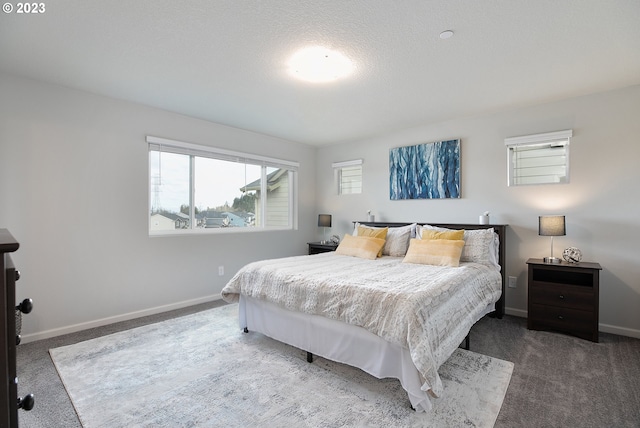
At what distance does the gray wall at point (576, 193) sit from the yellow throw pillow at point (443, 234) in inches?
26.4

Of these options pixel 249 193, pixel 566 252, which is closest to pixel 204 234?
pixel 249 193

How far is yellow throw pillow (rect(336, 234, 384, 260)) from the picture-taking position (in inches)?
144

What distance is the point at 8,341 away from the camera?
719 mm

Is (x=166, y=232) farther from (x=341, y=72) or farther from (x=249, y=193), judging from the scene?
(x=341, y=72)

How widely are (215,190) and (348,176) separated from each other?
7.20ft

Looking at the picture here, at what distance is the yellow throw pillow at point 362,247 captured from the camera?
3656 millimetres

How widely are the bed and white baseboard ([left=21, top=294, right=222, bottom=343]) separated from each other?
1187mm

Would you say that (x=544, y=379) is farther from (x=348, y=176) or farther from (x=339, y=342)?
(x=348, y=176)

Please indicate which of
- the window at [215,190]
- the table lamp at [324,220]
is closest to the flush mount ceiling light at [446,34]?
the window at [215,190]

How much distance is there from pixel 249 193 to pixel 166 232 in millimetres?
1347

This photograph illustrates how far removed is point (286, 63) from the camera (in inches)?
100.0

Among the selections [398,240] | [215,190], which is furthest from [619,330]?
[215,190]

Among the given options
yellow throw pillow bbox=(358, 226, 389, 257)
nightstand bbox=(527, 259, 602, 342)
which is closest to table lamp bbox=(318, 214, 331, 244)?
yellow throw pillow bbox=(358, 226, 389, 257)

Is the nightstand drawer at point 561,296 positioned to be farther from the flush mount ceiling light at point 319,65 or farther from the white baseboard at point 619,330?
the flush mount ceiling light at point 319,65
